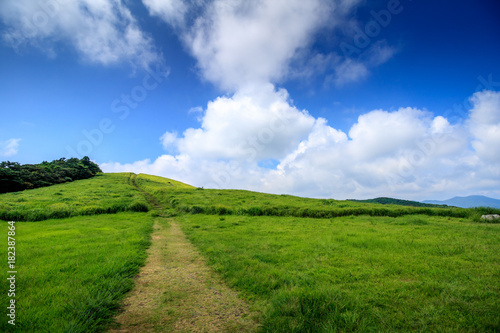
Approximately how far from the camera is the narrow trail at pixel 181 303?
4793mm

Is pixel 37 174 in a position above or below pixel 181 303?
above

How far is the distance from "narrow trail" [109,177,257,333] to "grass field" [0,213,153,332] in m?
0.46

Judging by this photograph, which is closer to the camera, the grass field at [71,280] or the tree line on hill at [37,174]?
the grass field at [71,280]

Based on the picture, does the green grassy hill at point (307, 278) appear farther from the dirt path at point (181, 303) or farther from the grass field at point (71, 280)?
the dirt path at point (181, 303)

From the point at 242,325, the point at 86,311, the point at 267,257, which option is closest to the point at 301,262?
the point at 267,257

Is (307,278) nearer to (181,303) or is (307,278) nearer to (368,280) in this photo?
(368,280)

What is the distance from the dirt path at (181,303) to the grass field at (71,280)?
470 millimetres

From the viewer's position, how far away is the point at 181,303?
577cm

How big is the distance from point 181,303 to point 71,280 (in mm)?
3761

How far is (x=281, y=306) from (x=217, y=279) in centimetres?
297

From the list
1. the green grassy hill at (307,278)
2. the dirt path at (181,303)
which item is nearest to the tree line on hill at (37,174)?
the green grassy hill at (307,278)

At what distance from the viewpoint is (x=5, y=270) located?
7.35 m

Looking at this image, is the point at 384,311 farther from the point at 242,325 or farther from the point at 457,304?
the point at 242,325

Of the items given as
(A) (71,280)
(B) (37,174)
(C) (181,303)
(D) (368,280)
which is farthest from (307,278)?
(B) (37,174)
